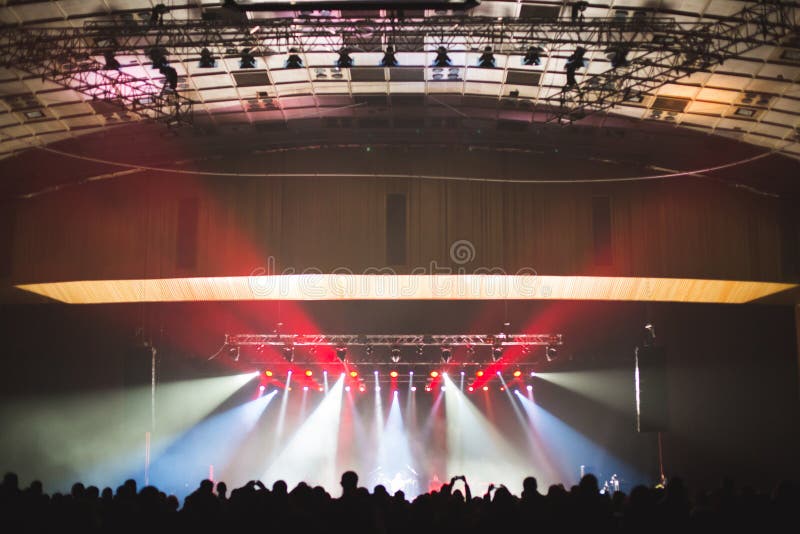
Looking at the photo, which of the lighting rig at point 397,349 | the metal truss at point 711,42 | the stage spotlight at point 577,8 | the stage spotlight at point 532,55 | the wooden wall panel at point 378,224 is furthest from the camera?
the lighting rig at point 397,349

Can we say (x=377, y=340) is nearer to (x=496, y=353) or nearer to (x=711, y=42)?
(x=496, y=353)

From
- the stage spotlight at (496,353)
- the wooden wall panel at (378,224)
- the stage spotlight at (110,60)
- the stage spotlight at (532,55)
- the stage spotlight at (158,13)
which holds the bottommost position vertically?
the stage spotlight at (496,353)

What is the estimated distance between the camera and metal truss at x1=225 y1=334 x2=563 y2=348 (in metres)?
21.4

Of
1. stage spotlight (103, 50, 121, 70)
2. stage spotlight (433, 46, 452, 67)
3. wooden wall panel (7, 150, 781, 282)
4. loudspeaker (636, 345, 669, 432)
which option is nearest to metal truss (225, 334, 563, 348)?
wooden wall panel (7, 150, 781, 282)

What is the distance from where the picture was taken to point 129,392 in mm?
17328

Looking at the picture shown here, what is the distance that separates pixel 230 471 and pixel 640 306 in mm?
13150

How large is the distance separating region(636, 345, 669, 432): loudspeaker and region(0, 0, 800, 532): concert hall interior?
5 cm

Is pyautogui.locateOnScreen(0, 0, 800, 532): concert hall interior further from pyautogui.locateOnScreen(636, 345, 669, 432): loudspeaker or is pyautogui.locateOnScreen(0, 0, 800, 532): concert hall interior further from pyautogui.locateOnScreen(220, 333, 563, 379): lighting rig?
pyautogui.locateOnScreen(220, 333, 563, 379): lighting rig

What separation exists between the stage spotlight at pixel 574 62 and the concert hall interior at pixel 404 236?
0.36 metres

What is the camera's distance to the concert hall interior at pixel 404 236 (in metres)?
15.8

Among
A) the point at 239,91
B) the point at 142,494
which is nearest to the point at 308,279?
the point at 239,91

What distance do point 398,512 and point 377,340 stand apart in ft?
56.9

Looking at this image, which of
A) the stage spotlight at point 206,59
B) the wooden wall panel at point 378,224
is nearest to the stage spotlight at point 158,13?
the stage spotlight at point 206,59

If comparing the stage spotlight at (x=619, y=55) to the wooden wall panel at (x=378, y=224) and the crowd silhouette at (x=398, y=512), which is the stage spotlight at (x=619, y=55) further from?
the crowd silhouette at (x=398, y=512)
